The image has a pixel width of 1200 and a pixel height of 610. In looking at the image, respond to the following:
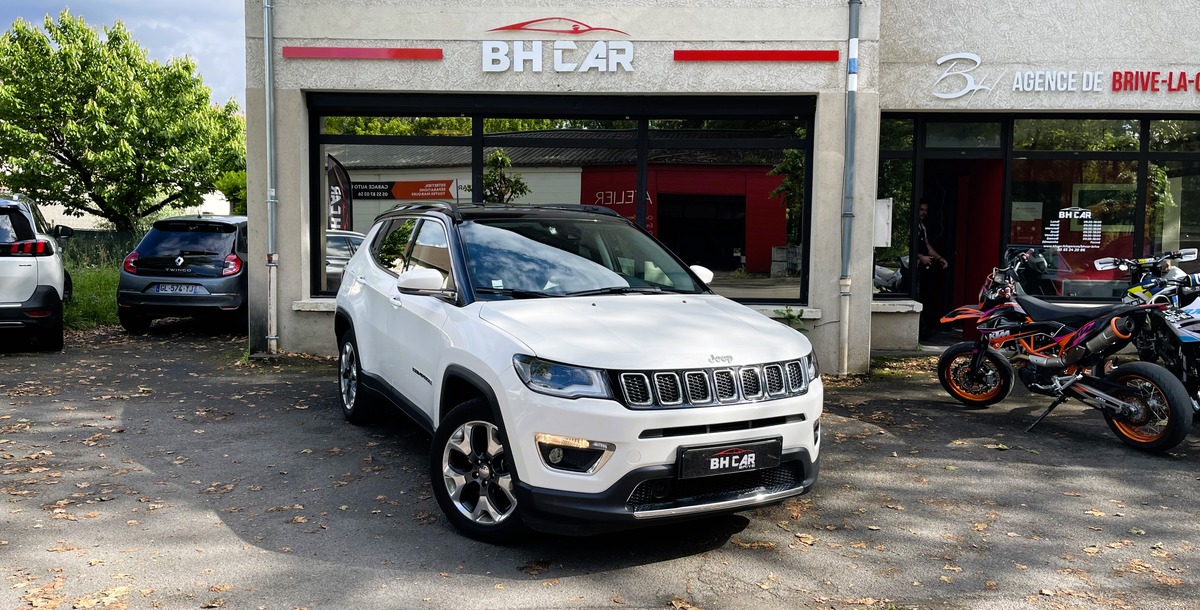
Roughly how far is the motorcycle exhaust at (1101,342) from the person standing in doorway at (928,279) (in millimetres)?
4498

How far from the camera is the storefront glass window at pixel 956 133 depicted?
1090 centimetres

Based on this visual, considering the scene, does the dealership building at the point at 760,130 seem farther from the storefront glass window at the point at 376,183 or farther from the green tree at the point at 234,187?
the green tree at the point at 234,187

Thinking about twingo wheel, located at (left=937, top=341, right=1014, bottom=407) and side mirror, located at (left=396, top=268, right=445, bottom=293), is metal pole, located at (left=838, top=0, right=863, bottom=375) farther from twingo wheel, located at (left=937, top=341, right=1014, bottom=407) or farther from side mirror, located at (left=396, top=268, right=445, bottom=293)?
side mirror, located at (left=396, top=268, right=445, bottom=293)

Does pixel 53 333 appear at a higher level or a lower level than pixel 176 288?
lower

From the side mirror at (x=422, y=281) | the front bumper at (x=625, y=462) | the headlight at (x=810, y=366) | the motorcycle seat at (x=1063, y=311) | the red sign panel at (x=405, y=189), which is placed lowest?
the front bumper at (x=625, y=462)

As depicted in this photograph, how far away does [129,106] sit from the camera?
109 ft

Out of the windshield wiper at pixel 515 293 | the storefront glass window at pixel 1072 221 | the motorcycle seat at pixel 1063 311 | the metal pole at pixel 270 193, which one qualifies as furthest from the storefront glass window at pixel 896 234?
the windshield wiper at pixel 515 293

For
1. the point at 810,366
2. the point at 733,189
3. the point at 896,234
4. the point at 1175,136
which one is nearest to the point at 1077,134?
the point at 1175,136

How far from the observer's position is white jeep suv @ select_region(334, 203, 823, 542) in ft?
13.2

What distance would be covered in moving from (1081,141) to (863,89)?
3.29 metres

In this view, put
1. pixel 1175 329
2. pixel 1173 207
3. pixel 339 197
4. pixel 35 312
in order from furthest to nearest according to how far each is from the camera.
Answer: pixel 1173 207 → pixel 339 197 → pixel 35 312 → pixel 1175 329

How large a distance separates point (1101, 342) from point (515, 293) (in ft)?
14.7

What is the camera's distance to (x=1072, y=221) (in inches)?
434

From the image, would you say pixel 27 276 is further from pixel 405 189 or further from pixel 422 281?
pixel 422 281
